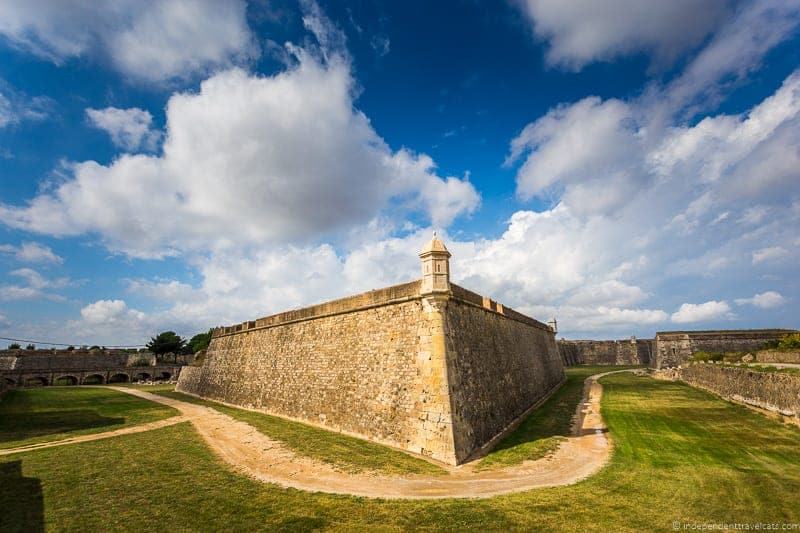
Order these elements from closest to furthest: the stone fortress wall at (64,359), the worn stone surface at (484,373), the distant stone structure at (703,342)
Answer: the worn stone surface at (484,373), the distant stone structure at (703,342), the stone fortress wall at (64,359)

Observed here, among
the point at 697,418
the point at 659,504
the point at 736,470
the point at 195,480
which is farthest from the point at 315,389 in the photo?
the point at 697,418

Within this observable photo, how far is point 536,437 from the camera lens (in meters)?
14.9

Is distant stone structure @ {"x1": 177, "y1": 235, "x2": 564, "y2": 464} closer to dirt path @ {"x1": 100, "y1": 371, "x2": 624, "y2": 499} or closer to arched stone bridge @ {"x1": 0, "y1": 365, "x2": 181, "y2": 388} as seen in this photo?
dirt path @ {"x1": 100, "y1": 371, "x2": 624, "y2": 499}

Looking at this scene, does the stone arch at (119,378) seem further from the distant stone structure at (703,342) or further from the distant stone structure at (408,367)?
the distant stone structure at (703,342)

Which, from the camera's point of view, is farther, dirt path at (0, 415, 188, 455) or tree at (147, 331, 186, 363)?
tree at (147, 331, 186, 363)

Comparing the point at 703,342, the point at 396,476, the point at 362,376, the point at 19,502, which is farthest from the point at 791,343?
the point at 19,502

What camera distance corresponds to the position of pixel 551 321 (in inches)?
1657

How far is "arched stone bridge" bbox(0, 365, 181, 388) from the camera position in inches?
1781

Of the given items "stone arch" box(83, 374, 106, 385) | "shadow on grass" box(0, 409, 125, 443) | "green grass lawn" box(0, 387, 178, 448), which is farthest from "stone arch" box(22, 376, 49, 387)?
"shadow on grass" box(0, 409, 125, 443)

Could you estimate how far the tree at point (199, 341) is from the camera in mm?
80006

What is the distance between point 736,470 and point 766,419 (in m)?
8.46

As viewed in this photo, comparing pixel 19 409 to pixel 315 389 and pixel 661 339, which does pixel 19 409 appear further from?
pixel 661 339

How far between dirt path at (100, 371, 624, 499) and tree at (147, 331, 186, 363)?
6636 centimetres

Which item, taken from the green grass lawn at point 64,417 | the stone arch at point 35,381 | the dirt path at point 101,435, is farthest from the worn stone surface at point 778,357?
the stone arch at point 35,381
